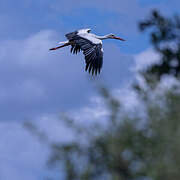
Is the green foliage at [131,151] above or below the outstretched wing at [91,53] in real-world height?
below

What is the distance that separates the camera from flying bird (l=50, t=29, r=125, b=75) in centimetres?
1812

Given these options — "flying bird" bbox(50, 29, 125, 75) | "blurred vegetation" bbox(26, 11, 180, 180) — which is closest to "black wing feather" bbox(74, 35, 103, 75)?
"flying bird" bbox(50, 29, 125, 75)

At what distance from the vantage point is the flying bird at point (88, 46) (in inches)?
714

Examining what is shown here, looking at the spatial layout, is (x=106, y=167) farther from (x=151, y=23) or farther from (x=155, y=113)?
(x=151, y=23)

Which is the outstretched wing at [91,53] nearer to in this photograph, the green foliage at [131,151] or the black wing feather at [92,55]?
the black wing feather at [92,55]

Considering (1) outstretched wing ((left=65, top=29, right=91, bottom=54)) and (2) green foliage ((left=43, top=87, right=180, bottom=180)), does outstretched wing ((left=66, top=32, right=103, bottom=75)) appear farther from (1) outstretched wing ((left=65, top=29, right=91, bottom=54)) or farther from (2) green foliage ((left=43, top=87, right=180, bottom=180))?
(2) green foliage ((left=43, top=87, right=180, bottom=180))

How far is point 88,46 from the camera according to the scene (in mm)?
19031

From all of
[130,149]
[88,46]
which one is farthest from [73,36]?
[130,149]

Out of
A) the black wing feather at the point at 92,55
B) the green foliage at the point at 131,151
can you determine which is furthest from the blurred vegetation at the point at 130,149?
the black wing feather at the point at 92,55

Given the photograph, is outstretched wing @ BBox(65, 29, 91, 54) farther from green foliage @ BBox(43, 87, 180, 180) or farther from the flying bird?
green foliage @ BBox(43, 87, 180, 180)

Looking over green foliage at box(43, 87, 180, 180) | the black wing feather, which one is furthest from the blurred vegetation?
the black wing feather

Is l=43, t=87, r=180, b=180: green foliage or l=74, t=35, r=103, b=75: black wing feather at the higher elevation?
l=74, t=35, r=103, b=75: black wing feather

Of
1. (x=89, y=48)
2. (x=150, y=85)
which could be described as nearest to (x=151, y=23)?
(x=89, y=48)

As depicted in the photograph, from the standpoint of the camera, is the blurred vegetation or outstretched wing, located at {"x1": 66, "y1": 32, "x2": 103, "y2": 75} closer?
the blurred vegetation
